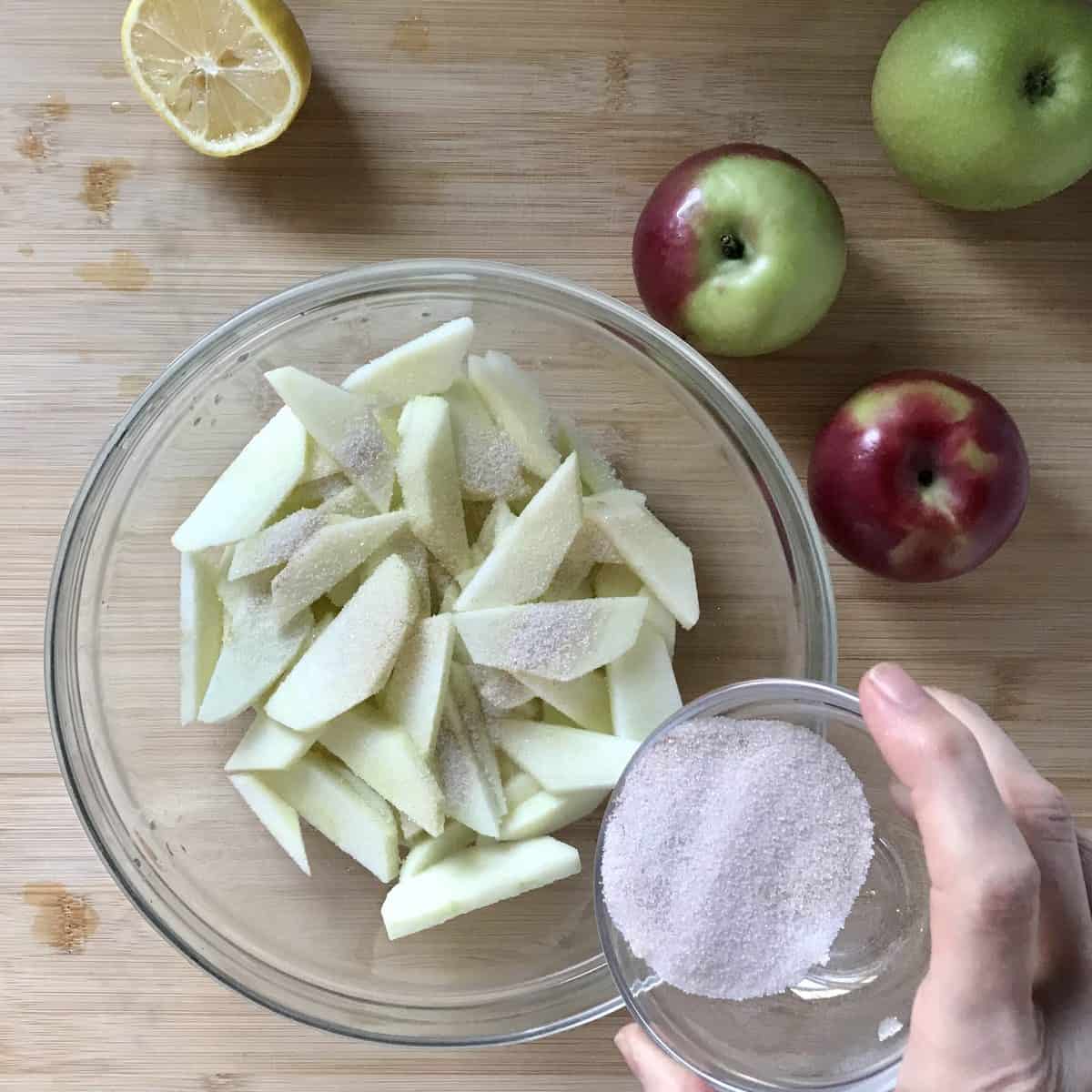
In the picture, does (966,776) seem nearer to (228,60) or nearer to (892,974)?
(892,974)

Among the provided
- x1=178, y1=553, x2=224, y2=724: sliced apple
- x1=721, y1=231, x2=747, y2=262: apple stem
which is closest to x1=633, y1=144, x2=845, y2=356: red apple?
x1=721, y1=231, x2=747, y2=262: apple stem

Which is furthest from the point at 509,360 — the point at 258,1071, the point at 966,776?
the point at 258,1071

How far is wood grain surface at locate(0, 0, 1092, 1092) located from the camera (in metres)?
1.30

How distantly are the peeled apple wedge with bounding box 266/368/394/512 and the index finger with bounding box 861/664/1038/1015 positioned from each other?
0.58m

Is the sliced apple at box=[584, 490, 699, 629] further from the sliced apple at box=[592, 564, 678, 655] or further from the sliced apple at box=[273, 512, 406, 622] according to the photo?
the sliced apple at box=[273, 512, 406, 622]

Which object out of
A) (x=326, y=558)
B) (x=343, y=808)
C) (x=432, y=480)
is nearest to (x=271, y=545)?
(x=326, y=558)

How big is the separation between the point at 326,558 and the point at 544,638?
23 centimetres

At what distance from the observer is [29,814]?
132 cm

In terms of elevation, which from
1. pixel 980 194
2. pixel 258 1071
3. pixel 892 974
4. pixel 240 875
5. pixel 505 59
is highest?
pixel 505 59

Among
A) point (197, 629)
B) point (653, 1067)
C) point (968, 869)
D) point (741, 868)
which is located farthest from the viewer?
point (197, 629)

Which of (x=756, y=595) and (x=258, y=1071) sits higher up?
(x=756, y=595)

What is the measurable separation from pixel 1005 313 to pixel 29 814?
1269mm

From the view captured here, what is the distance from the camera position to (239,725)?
1.28 m

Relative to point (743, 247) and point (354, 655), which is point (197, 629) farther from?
point (743, 247)
